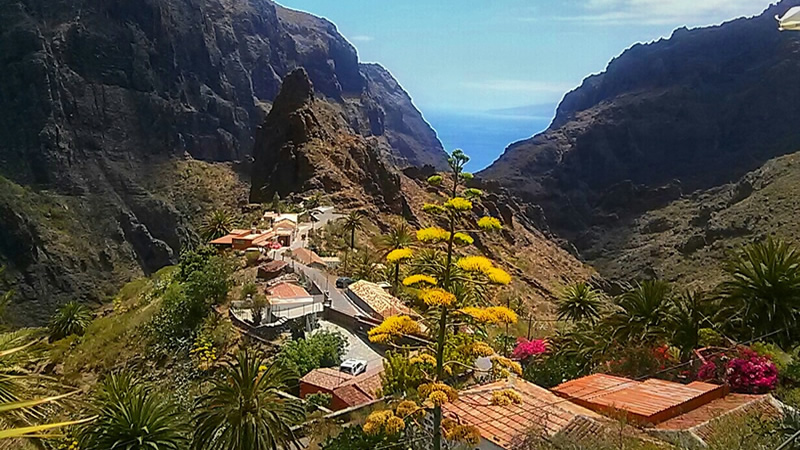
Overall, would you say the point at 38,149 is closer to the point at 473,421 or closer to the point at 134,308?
the point at 134,308

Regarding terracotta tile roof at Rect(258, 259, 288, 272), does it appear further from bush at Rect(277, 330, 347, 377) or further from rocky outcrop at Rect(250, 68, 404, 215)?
rocky outcrop at Rect(250, 68, 404, 215)

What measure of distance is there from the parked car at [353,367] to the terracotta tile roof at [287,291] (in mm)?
7208

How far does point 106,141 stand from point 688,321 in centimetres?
10843

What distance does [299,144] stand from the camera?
64.1 m

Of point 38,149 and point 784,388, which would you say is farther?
point 38,149

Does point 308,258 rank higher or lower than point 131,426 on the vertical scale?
lower

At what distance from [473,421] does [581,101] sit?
159m

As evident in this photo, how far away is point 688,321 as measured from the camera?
54.5 feet

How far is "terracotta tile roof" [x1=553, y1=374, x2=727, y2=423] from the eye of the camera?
34.2 ft

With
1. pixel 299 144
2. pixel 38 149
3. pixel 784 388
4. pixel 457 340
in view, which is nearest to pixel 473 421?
pixel 457 340

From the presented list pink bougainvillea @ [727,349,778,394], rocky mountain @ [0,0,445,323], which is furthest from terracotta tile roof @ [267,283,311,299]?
rocky mountain @ [0,0,445,323]

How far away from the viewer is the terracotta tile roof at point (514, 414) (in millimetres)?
10047

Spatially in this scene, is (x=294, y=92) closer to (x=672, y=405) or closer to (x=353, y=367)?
(x=353, y=367)

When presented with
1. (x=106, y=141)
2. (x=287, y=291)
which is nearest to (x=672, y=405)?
(x=287, y=291)
